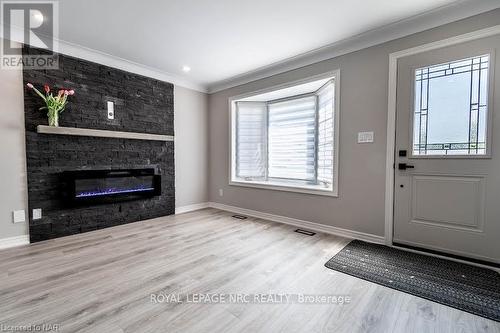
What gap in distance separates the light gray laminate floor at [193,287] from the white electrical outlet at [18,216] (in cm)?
33

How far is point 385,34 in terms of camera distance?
103 inches

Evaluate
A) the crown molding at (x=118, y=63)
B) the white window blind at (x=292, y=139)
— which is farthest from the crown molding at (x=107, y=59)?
the white window blind at (x=292, y=139)

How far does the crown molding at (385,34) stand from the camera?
2.12m

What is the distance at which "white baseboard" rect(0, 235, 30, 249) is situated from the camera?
8.42 ft

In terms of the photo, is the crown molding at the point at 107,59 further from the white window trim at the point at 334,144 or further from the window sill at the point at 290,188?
the window sill at the point at 290,188

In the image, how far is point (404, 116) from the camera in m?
2.52

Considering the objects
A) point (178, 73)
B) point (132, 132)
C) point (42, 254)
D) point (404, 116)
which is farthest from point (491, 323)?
point (178, 73)

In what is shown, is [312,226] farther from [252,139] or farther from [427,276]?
[252,139]

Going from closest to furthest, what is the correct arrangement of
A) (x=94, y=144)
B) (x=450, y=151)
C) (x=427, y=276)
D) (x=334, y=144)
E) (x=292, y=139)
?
1. (x=427, y=276)
2. (x=450, y=151)
3. (x=334, y=144)
4. (x=94, y=144)
5. (x=292, y=139)

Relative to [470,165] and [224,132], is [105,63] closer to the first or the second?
[224,132]

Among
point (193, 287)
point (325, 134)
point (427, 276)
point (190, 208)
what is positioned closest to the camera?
point (193, 287)

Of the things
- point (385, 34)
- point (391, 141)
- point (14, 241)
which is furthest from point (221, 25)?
point (14, 241)

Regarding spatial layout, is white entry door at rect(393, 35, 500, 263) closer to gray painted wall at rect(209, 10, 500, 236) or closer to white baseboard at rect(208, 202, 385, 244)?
gray painted wall at rect(209, 10, 500, 236)

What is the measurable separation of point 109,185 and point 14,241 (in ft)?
3.78
